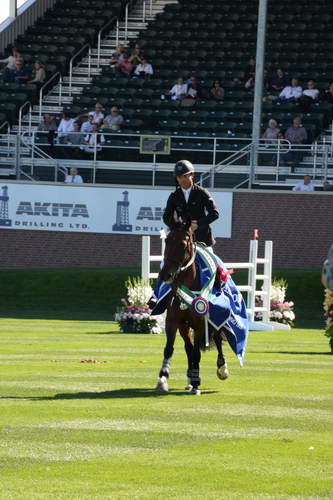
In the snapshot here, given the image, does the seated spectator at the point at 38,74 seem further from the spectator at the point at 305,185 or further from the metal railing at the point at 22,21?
the spectator at the point at 305,185

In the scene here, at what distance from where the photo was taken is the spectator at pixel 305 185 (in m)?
32.9

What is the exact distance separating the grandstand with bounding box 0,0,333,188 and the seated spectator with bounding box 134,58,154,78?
384 mm

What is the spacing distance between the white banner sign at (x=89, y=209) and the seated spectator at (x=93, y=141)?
1306mm

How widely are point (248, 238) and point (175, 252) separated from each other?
22.2 m

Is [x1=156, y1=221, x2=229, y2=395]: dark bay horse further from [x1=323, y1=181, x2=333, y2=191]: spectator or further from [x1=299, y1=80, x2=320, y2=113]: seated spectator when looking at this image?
[x1=299, y1=80, x2=320, y2=113]: seated spectator

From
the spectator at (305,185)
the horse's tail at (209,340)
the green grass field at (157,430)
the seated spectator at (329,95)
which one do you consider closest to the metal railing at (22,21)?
the seated spectator at (329,95)

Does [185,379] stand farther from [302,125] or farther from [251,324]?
[302,125]

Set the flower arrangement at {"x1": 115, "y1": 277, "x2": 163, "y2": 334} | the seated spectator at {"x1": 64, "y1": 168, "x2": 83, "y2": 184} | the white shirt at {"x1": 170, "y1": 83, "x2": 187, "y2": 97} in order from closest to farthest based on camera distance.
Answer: the flower arrangement at {"x1": 115, "y1": 277, "x2": 163, "y2": 334}, the seated spectator at {"x1": 64, "y1": 168, "x2": 83, "y2": 184}, the white shirt at {"x1": 170, "y1": 83, "x2": 187, "y2": 97}

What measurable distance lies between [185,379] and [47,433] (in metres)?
4.45

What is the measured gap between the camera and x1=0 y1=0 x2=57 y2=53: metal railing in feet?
145

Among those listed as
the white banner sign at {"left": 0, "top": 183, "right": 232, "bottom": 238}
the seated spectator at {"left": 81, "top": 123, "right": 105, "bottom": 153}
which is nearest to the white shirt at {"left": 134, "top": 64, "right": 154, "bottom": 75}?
the seated spectator at {"left": 81, "top": 123, "right": 105, "bottom": 153}

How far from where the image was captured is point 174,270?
1184cm

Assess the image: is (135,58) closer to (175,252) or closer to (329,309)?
(329,309)

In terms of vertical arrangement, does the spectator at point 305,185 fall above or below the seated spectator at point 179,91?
below
